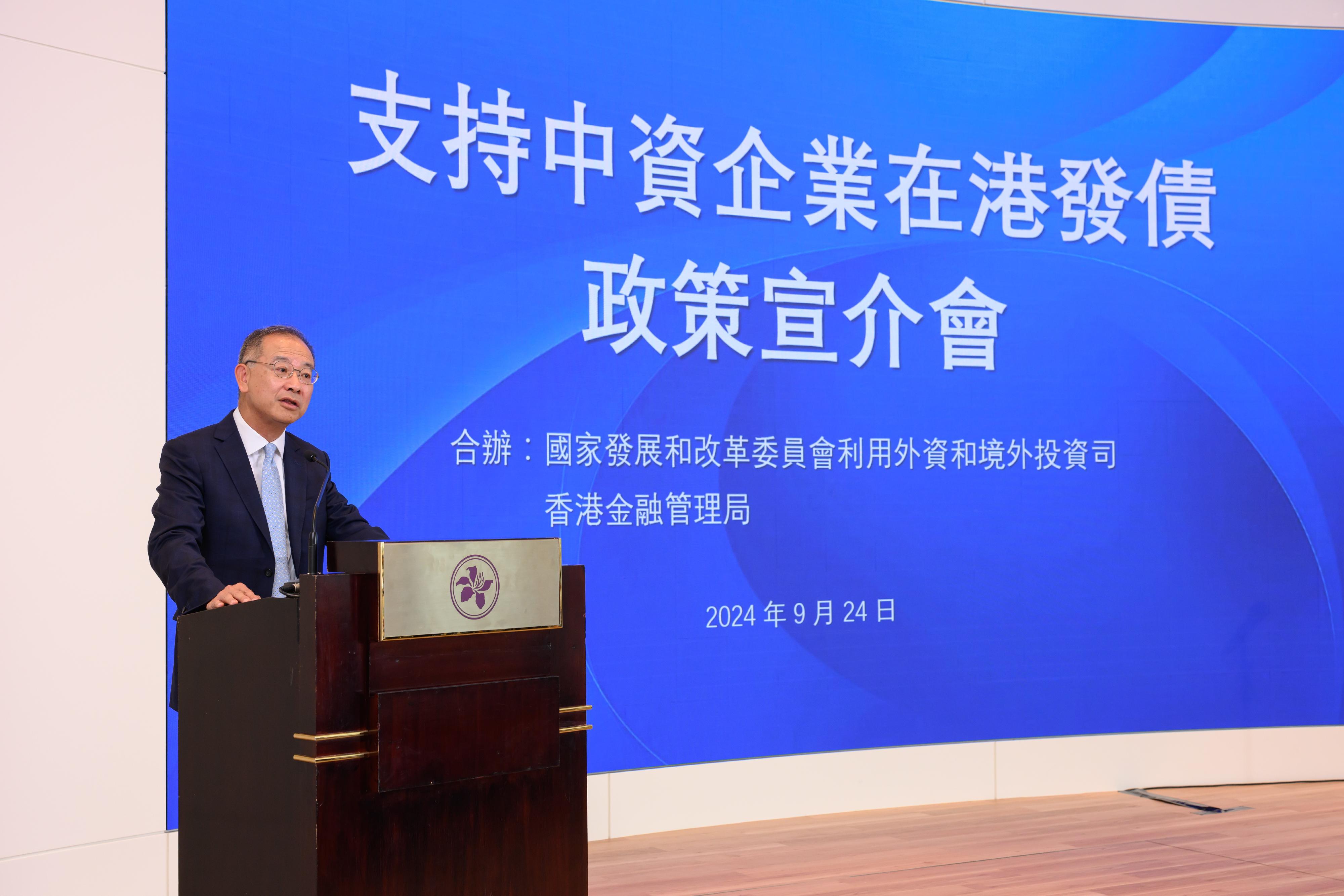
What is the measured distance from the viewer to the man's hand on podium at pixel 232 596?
2.09m

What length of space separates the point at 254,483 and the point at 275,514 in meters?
0.08

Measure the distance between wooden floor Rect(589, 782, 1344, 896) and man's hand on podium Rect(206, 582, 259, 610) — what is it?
5.43 ft

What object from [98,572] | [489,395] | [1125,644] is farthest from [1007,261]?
[98,572]

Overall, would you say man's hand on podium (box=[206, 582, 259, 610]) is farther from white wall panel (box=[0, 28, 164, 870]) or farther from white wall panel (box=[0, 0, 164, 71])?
white wall panel (box=[0, 0, 164, 71])

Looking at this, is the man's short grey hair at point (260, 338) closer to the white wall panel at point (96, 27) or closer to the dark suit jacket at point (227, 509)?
the dark suit jacket at point (227, 509)

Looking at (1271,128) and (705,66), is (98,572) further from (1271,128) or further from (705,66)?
(1271,128)

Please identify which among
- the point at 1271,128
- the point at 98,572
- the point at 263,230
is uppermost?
the point at 1271,128

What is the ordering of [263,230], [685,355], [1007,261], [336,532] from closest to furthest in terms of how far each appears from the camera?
[336,532], [263,230], [685,355], [1007,261]

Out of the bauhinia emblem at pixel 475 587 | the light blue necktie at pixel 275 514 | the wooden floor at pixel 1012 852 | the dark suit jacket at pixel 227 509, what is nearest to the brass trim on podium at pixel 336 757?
the bauhinia emblem at pixel 475 587

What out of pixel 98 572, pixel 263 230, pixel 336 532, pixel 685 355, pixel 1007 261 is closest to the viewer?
pixel 336 532

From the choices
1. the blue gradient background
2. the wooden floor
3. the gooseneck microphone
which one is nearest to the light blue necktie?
the gooseneck microphone

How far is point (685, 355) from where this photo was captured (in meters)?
4.12

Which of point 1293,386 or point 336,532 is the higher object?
point 1293,386

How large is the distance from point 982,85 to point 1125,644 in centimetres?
221
